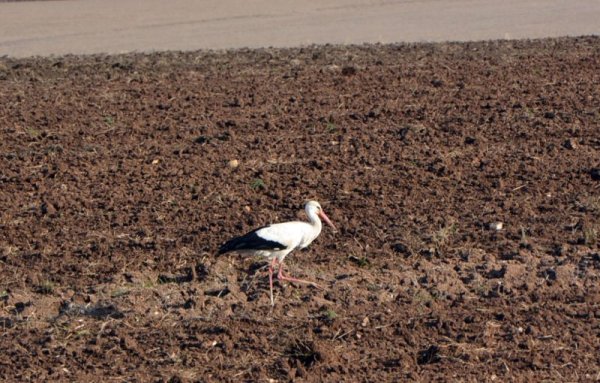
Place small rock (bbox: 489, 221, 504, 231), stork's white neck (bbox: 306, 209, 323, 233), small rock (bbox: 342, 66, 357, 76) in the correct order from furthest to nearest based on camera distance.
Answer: small rock (bbox: 342, 66, 357, 76), small rock (bbox: 489, 221, 504, 231), stork's white neck (bbox: 306, 209, 323, 233)

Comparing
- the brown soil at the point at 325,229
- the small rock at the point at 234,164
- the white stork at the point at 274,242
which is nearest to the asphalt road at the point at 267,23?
the brown soil at the point at 325,229

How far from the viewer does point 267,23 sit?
114 ft

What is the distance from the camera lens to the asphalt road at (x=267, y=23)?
2900 centimetres

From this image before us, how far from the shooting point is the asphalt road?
29000 millimetres

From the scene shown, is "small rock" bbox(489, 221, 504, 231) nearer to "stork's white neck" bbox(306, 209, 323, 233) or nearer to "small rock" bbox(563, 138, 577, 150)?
"stork's white neck" bbox(306, 209, 323, 233)

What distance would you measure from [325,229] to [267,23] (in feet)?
77.7

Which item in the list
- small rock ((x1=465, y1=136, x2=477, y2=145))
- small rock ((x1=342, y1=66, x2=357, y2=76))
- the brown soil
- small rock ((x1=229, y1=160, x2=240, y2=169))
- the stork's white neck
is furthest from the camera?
small rock ((x1=342, y1=66, x2=357, y2=76))

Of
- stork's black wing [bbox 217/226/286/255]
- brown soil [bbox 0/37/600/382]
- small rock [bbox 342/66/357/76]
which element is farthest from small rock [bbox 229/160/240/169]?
small rock [bbox 342/66/357/76]

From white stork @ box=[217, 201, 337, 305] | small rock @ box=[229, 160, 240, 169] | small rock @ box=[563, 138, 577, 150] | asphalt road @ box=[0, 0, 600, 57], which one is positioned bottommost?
asphalt road @ box=[0, 0, 600, 57]

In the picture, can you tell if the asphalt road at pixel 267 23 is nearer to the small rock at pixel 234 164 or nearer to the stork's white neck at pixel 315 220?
the small rock at pixel 234 164

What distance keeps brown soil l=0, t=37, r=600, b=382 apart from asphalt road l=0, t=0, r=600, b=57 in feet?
28.8

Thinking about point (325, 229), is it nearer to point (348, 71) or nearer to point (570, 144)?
point (570, 144)

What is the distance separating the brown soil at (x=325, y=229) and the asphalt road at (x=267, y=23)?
28.8 feet

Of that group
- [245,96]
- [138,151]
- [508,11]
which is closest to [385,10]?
[508,11]
